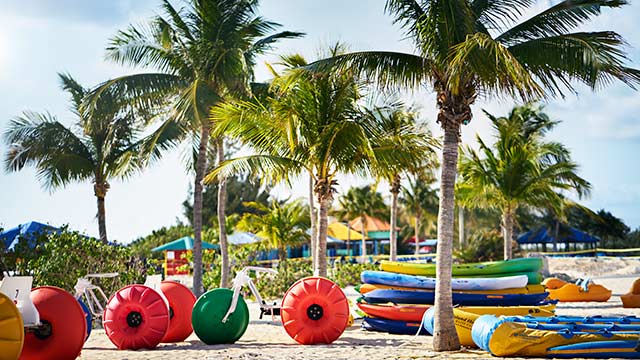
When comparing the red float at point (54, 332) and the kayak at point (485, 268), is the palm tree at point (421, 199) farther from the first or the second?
the red float at point (54, 332)

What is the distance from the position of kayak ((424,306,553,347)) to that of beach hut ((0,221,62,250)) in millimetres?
10650

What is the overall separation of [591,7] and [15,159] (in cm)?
1835

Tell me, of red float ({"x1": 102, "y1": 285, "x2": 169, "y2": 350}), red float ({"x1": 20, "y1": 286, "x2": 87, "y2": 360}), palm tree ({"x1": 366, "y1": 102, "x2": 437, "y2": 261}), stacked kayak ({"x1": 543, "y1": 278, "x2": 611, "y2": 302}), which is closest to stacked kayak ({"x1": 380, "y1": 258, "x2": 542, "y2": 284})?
palm tree ({"x1": 366, "y1": 102, "x2": 437, "y2": 261})

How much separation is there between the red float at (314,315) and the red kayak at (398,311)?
1681 mm

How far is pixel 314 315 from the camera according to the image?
12336mm

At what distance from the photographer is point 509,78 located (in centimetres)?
1045

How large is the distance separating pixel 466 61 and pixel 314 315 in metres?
5.06

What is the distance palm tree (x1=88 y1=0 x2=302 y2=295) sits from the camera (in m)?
18.4

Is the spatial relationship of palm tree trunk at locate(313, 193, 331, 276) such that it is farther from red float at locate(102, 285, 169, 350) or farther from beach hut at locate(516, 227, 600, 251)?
beach hut at locate(516, 227, 600, 251)

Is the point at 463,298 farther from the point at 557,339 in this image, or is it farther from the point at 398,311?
the point at 557,339

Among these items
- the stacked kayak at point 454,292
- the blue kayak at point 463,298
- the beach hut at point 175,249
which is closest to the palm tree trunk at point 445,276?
the stacked kayak at point 454,292

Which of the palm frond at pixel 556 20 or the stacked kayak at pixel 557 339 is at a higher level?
the palm frond at pixel 556 20

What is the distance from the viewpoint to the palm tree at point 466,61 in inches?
409

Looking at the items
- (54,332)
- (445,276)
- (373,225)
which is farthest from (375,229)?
(54,332)
